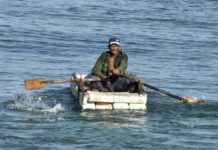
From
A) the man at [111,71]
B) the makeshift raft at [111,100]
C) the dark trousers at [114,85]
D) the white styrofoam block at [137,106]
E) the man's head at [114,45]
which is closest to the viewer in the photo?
the makeshift raft at [111,100]

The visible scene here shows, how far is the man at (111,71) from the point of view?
59.5ft

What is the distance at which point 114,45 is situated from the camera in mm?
17953

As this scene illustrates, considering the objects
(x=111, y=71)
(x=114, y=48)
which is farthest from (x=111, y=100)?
(x=114, y=48)

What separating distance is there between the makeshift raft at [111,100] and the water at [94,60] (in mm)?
192

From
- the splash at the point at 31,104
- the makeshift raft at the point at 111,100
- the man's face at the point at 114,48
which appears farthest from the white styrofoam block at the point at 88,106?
the man's face at the point at 114,48


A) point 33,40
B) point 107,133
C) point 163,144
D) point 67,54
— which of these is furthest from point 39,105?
point 33,40

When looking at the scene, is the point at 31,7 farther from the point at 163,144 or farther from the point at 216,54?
the point at 163,144

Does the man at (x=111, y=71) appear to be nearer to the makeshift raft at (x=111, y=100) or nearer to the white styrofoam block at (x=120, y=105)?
the makeshift raft at (x=111, y=100)

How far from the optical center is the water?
16.0m

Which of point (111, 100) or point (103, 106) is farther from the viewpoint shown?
point (103, 106)

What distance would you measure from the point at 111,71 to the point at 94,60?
7.57 meters

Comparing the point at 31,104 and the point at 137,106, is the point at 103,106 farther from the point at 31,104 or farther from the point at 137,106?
the point at 31,104

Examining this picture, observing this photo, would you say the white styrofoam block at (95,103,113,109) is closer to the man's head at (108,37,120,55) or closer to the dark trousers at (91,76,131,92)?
the dark trousers at (91,76,131,92)

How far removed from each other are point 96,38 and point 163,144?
15.1 metres
